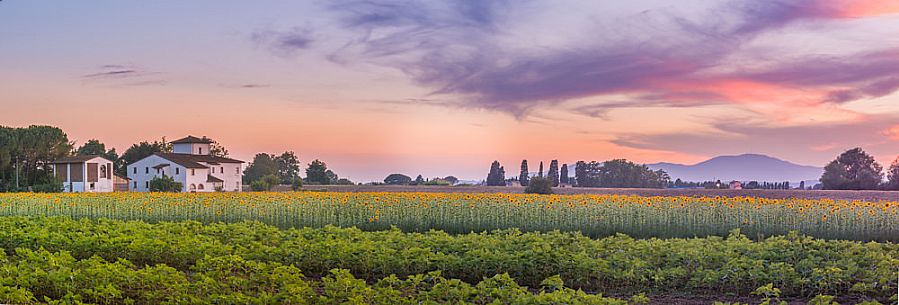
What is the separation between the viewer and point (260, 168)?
1108 centimetres

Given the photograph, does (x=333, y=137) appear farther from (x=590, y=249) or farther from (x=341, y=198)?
(x=590, y=249)

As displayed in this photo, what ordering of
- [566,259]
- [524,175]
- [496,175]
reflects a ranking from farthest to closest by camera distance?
[524,175]
[496,175]
[566,259]

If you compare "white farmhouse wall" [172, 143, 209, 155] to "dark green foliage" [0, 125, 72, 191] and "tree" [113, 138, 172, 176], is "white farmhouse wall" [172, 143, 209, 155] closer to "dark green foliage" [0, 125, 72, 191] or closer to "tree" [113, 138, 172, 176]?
"tree" [113, 138, 172, 176]

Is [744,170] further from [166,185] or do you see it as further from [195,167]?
[166,185]

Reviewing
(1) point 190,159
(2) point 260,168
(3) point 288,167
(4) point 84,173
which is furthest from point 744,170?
(4) point 84,173

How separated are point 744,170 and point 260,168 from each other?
21.4ft

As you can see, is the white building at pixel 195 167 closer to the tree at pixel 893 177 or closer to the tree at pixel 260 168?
the tree at pixel 260 168

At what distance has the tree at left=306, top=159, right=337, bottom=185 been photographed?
34.6ft

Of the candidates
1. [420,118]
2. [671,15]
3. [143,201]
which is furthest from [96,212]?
[671,15]

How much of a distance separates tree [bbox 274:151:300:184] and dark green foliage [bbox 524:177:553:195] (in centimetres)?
330

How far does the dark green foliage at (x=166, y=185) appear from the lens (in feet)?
37.8

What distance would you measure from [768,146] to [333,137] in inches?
201

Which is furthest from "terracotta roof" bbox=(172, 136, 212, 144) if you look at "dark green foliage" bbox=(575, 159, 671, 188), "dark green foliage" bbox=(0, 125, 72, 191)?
"dark green foliage" bbox=(575, 159, 671, 188)

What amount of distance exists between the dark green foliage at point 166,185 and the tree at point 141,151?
48 centimetres
